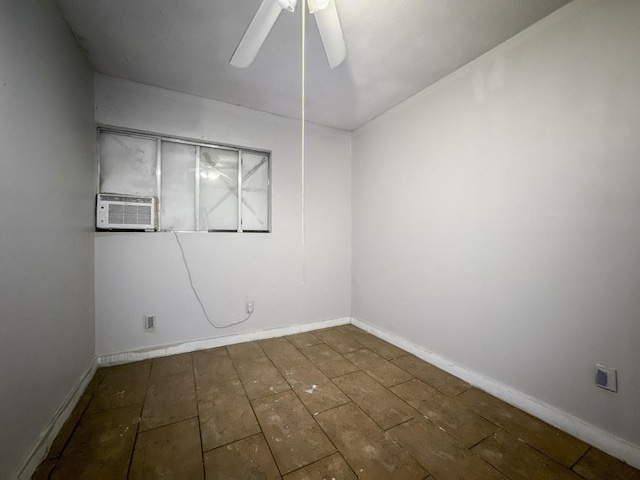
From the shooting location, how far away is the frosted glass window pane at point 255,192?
109 inches

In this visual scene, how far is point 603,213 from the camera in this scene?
1.33 m

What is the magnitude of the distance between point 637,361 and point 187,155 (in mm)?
3540

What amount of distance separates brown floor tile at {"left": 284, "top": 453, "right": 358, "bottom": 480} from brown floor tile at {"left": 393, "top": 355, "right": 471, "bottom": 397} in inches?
39.6

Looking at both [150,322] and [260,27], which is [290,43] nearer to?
[260,27]

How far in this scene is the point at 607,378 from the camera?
4.29ft

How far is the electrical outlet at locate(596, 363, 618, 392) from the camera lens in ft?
4.23

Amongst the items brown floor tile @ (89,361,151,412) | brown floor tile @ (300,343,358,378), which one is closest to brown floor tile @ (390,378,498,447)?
brown floor tile @ (300,343,358,378)

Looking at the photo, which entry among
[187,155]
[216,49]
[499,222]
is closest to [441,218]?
[499,222]

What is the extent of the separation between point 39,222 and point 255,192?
1.74m

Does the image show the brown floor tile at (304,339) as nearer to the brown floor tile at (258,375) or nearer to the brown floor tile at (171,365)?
the brown floor tile at (258,375)

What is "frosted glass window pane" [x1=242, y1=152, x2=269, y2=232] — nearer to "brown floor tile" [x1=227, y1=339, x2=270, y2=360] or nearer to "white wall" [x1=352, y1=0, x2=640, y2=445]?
"brown floor tile" [x1=227, y1=339, x2=270, y2=360]

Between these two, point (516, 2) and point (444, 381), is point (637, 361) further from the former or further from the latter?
point (516, 2)

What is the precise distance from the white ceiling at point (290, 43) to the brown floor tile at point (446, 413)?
2.52 metres

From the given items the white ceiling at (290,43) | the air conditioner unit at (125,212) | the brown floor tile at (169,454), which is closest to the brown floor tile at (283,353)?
the brown floor tile at (169,454)
